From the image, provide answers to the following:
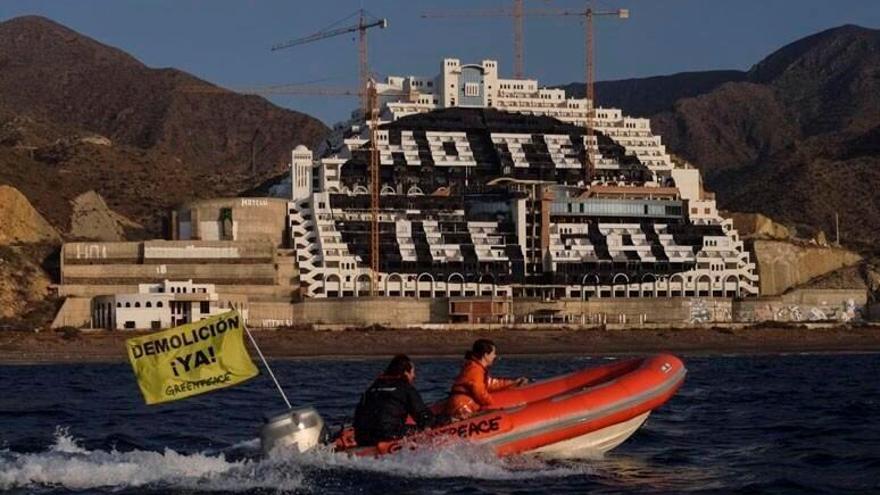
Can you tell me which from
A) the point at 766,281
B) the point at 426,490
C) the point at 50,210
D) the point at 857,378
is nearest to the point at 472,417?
the point at 426,490

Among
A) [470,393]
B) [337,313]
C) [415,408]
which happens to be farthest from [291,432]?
[337,313]

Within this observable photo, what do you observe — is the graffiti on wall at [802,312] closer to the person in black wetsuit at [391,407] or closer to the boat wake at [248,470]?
the boat wake at [248,470]

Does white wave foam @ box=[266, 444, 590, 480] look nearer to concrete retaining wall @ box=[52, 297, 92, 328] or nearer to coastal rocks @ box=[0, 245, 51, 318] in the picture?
concrete retaining wall @ box=[52, 297, 92, 328]

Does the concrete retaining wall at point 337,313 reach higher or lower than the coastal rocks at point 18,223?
lower

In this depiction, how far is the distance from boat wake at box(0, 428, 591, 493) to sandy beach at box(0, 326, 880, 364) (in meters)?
63.4

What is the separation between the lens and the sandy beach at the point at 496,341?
9600cm

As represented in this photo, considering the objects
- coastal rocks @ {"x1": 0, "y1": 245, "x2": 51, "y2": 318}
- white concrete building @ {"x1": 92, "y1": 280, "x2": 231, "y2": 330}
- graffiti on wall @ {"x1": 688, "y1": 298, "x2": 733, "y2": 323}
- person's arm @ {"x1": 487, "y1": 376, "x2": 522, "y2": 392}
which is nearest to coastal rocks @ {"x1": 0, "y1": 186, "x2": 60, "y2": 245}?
coastal rocks @ {"x1": 0, "y1": 245, "x2": 51, "y2": 318}

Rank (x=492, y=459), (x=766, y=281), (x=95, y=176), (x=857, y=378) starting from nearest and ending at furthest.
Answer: (x=492, y=459), (x=857, y=378), (x=766, y=281), (x=95, y=176)

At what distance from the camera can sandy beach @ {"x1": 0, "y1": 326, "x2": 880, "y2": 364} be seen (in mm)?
96000

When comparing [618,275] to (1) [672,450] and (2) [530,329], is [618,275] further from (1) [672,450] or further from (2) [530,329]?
(1) [672,450]

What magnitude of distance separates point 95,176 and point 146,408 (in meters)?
158

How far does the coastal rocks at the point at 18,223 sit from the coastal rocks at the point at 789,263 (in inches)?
2226

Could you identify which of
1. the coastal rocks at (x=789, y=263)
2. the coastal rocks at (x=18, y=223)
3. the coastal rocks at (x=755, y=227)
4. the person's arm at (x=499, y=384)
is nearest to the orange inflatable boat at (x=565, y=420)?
the person's arm at (x=499, y=384)

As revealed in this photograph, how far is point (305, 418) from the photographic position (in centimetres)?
2748
